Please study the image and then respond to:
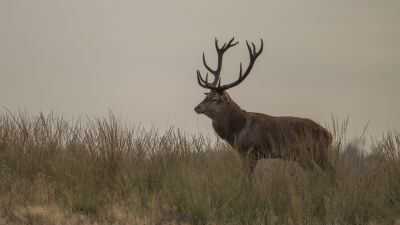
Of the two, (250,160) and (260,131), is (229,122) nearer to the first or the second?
(260,131)

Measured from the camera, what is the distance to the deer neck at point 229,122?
480 inches

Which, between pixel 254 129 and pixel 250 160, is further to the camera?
pixel 254 129

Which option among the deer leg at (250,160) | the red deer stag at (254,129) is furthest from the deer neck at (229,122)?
the deer leg at (250,160)

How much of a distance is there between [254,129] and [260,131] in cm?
12

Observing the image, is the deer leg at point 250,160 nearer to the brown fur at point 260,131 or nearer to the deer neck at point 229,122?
the brown fur at point 260,131

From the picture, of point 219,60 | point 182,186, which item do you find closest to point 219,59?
point 219,60

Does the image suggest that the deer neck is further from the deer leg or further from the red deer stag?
the deer leg

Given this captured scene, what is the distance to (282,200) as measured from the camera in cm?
959

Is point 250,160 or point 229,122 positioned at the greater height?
point 229,122

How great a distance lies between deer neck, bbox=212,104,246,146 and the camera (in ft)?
40.0

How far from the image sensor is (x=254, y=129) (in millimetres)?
11984

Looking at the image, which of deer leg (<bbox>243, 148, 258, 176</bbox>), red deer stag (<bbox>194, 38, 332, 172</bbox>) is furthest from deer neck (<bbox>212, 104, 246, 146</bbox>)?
deer leg (<bbox>243, 148, 258, 176</bbox>)

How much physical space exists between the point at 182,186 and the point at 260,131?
7.50 ft

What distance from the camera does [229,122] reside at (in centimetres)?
1220
